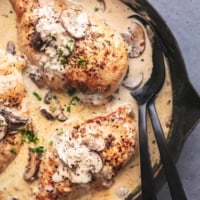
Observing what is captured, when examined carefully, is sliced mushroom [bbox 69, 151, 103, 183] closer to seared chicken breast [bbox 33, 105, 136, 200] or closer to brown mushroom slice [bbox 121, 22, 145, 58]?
seared chicken breast [bbox 33, 105, 136, 200]

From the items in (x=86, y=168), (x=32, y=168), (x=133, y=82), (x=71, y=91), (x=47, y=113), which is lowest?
(x=32, y=168)

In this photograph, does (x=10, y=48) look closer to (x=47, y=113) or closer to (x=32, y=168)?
(x=47, y=113)

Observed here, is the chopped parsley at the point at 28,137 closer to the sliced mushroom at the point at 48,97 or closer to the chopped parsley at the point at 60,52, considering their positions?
the sliced mushroom at the point at 48,97

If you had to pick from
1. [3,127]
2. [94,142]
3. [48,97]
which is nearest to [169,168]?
[94,142]

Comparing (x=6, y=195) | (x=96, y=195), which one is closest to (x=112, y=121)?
(x=96, y=195)

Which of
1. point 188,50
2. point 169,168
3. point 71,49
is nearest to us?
point 169,168

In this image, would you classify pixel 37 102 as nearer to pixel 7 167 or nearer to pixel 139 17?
pixel 7 167
